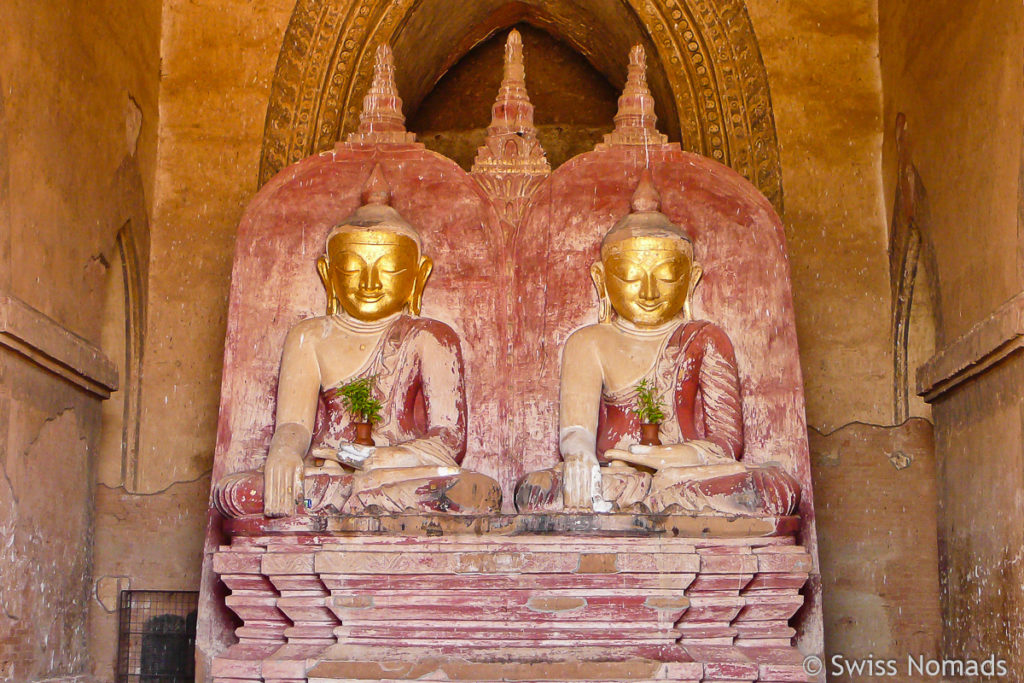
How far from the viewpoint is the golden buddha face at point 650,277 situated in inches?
269

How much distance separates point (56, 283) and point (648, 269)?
3.00 metres

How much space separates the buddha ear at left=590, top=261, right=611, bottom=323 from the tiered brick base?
5.22 feet

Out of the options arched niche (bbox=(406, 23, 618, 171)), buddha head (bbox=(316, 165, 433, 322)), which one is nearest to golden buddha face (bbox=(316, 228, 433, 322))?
buddha head (bbox=(316, 165, 433, 322))

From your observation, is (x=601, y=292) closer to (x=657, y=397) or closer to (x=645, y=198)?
(x=645, y=198)

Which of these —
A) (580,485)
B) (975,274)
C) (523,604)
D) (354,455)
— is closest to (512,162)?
(354,455)

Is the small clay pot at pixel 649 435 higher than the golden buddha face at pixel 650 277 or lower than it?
lower

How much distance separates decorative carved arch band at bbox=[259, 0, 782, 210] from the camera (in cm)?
839

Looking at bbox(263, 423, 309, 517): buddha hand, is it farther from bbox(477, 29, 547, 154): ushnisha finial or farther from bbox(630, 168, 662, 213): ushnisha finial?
bbox(630, 168, 662, 213): ushnisha finial

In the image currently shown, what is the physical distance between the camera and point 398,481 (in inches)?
243

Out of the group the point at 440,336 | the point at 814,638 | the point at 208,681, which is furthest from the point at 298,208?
the point at 814,638

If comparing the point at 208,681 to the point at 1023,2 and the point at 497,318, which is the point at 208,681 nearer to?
the point at 497,318

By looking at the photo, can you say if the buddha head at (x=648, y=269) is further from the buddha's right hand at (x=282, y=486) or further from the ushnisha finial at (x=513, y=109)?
the buddha's right hand at (x=282, y=486)

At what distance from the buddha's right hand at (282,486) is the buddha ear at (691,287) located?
2141mm

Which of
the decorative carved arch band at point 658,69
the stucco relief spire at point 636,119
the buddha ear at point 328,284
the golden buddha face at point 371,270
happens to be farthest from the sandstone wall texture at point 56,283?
the stucco relief spire at point 636,119
